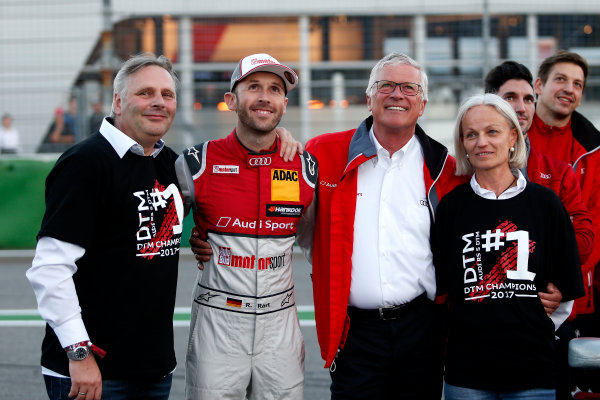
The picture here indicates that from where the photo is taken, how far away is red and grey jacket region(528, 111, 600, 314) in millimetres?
3758

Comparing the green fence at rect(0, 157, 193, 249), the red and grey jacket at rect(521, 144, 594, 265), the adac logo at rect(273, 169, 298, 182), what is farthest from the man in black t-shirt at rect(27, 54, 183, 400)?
the green fence at rect(0, 157, 193, 249)

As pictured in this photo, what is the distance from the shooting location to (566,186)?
3.46m

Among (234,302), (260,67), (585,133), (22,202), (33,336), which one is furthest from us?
(22,202)

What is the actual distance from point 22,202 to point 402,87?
27.0 feet

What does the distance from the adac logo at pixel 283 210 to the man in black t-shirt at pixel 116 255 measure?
467 millimetres

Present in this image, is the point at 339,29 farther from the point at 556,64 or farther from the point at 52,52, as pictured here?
the point at 556,64

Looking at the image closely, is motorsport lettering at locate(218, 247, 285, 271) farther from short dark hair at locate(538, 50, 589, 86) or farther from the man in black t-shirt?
short dark hair at locate(538, 50, 589, 86)

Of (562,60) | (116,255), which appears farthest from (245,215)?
(562,60)

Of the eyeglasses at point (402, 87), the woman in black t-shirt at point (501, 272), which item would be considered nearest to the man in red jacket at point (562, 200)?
the woman in black t-shirt at point (501, 272)

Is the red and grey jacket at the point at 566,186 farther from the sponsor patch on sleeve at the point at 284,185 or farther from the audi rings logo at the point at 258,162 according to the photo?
the audi rings logo at the point at 258,162

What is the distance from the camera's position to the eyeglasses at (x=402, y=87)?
3.40m

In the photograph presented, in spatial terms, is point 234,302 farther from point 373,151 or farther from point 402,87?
point 402,87

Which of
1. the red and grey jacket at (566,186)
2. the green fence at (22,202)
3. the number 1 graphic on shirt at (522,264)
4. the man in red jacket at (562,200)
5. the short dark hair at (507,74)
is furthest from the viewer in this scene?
the green fence at (22,202)

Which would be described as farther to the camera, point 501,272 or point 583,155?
point 583,155
